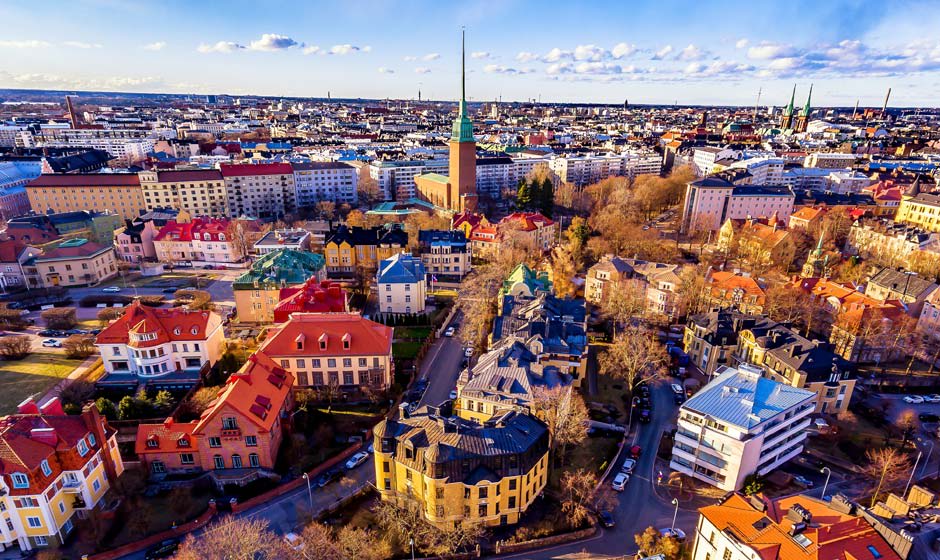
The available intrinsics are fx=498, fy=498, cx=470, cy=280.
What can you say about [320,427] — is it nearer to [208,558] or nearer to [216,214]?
[208,558]

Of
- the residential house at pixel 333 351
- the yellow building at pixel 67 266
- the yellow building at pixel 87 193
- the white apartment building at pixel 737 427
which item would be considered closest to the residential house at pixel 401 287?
the residential house at pixel 333 351

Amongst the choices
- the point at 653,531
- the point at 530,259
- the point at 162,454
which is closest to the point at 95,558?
the point at 162,454

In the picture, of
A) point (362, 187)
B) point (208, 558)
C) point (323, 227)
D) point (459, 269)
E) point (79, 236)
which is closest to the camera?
point (208, 558)

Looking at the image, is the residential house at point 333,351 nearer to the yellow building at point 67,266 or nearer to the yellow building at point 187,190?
the yellow building at point 67,266

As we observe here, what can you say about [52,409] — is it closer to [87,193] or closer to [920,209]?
[87,193]

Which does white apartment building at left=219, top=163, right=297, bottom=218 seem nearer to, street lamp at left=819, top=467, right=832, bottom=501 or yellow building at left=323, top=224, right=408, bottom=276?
yellow building at left=323, top=224, right=408, bottom=276

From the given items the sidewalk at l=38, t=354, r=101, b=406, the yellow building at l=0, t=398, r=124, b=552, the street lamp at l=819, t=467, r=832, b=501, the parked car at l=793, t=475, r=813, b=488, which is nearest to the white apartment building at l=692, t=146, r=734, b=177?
the street lamp at l=819, t=467, r=832, b=501
